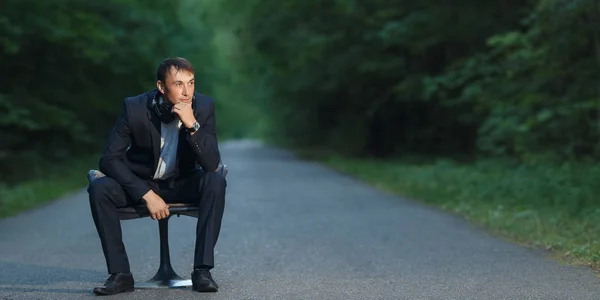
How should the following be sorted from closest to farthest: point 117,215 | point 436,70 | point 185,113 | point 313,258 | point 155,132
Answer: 1. point 185,113
2. point 117,215
3. point 155,132
4. point 313,258
5. point 436,70

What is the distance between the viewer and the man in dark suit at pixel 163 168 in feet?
19.6

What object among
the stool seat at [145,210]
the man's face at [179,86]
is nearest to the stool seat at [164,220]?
the stool seat at [145,210]

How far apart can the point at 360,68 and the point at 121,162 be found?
78.1 feet

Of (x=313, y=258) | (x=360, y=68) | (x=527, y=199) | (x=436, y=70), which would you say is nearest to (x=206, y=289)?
(x=313, y=258)

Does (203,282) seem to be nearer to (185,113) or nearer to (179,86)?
(185,113)

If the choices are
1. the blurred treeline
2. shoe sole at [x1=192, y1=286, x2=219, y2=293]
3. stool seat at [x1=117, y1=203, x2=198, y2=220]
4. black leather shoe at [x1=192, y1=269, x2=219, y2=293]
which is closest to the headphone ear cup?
stool seat at [x1=117, y1=203, x2=198, y2=220]

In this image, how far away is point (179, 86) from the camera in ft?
19.6

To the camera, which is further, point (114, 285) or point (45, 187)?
point (45, 187)

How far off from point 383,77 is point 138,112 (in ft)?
82.1

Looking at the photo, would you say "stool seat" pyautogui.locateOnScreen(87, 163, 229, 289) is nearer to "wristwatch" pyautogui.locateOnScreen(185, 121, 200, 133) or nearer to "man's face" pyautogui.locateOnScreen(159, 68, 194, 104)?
"wristwatch" pyautogui.locateOnScreen(185, 121, 200, 133)

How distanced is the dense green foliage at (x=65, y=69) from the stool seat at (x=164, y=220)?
1286 centimetres

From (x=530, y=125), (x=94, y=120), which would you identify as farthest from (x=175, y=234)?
(x=94, y=120)

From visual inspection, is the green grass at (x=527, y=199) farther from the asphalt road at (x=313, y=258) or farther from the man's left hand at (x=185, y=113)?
the man's left hand at (x=185, y=113)

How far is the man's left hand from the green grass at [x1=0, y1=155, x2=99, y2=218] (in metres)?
7.53
